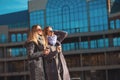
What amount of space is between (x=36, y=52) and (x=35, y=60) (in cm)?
19

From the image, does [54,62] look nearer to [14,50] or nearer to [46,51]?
[46,51]

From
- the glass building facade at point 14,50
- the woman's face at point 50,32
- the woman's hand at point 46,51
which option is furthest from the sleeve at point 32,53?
the glass building facade at point 14,50

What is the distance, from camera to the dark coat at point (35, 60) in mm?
9922

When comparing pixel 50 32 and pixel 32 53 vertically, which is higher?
pixel 50 32

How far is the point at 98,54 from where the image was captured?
69875 mm

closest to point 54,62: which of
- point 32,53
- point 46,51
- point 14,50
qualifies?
point 46,51

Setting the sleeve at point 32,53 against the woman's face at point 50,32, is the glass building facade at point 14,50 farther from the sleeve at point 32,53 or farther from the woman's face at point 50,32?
the sleeve at point 32,53

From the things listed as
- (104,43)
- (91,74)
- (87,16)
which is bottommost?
(91,74)

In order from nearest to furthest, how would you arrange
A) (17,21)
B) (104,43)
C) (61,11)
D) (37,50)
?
(37,50)
(104,43)
(61,11)
(17,21)

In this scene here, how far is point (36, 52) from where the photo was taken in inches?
394

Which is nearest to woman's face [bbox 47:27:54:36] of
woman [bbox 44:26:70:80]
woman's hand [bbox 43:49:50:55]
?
woman [bbox 44:26:70:80]

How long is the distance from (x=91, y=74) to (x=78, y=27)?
340 inches

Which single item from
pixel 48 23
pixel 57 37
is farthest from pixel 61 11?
pixel 57 37

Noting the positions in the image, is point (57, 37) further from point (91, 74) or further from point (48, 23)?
point (48, 23)
